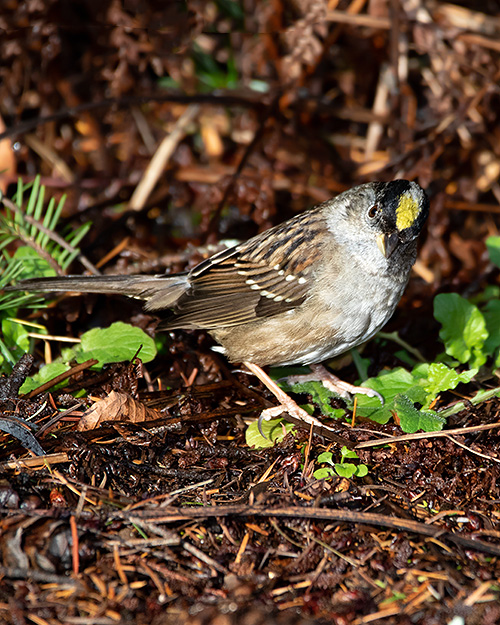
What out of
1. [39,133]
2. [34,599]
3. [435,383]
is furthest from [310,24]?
[34,599]

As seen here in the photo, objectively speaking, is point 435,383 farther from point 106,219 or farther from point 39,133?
point 39,133

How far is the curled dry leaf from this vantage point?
2.93m

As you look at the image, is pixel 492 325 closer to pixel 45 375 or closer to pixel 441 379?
pixel 441 379

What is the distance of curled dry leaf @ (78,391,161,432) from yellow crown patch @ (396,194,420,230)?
5.04ft

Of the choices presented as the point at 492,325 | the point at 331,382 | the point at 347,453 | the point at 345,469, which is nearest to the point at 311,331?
the point at 331,382

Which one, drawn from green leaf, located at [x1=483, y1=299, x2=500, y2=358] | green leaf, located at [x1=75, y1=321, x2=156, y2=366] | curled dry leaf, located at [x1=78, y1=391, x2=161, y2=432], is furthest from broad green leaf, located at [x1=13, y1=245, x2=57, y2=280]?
green leaf, located at [x1=483, y1=299, x2=500, y2=358]

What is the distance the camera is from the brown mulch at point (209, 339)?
2.19 metres

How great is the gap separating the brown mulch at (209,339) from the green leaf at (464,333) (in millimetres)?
160

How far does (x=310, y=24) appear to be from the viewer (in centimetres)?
453

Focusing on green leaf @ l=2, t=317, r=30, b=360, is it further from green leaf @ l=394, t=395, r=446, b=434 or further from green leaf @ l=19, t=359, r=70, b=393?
green leaf @ l=394, t=395, r=446, b=434

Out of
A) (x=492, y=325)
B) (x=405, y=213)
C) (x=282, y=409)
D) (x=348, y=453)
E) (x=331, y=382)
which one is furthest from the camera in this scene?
(x=492, y=325)

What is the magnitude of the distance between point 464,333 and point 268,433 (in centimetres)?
122

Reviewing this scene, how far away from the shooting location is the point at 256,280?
351 centimetres

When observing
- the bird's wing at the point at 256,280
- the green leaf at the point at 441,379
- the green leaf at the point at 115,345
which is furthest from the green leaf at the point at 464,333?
the green leaf at the point at 115,345
